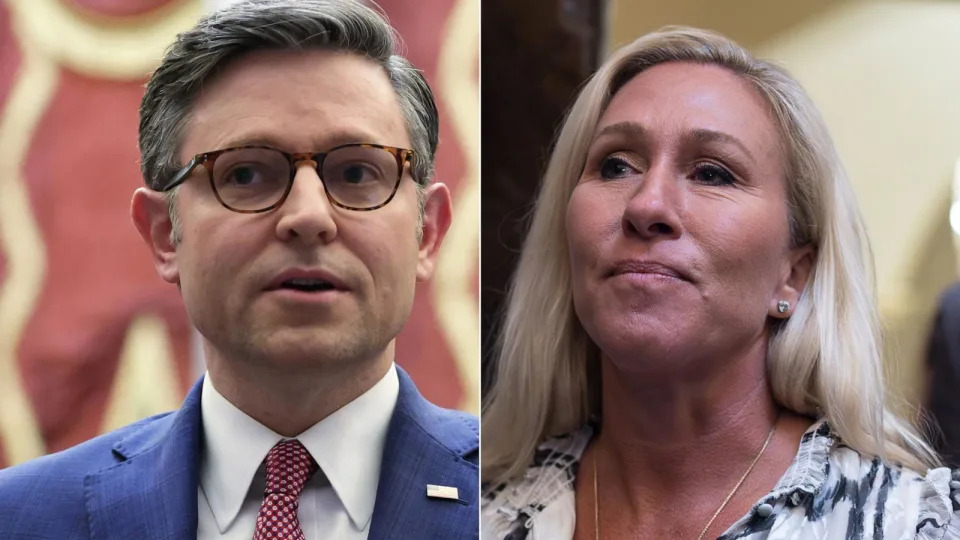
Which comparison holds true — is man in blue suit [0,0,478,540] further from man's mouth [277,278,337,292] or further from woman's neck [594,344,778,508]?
woman's neck [594,344,778,508]

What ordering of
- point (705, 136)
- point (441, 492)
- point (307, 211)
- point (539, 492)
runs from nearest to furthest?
point (307, 211)
point (441, 492)
point (705, 136)
point (539, 492)

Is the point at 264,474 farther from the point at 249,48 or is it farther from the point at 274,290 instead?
the point at 249,48

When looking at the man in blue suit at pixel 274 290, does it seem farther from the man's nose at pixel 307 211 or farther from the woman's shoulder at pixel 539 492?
the woman's shoulder at pixel 539 492

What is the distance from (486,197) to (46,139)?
69 cm

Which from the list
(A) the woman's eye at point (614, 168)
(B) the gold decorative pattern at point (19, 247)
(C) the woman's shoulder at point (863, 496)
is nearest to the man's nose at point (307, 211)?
(B) the gold decorative pattern at point (19, 247)

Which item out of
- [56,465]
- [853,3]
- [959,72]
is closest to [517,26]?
[853,3]

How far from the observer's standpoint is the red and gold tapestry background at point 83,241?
1.22 m

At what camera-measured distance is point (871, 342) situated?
1413 millimetres

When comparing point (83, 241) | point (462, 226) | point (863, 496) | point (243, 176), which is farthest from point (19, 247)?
point (863, 496)

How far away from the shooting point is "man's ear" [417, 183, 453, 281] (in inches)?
49.1

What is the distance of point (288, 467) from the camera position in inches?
45.6

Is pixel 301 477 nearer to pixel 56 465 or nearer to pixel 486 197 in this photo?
pixel 56 465

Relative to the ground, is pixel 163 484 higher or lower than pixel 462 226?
lower

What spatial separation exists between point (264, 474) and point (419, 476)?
0.19 meters
